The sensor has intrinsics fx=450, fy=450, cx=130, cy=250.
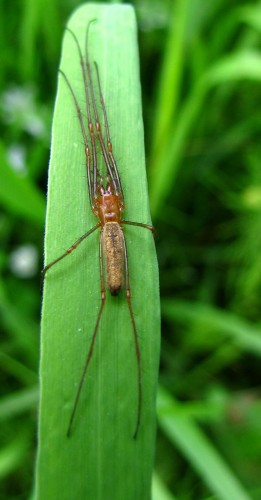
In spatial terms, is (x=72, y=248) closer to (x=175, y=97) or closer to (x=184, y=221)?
(x=175, y=97)

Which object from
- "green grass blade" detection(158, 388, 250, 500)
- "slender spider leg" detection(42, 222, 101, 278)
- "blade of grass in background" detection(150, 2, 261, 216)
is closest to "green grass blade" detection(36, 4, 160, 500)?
"slender spider leg" detection(42, 222, 101, 278)

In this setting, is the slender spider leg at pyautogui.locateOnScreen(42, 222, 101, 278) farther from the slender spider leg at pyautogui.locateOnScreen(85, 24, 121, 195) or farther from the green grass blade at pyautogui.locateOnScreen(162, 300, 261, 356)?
the green grass blade at pyautogui.locateOnScreen(162, 300, 261, 356)

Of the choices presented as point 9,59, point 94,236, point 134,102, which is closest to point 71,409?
point 94,236

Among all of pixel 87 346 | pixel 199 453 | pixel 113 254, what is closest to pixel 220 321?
pixel 199 453

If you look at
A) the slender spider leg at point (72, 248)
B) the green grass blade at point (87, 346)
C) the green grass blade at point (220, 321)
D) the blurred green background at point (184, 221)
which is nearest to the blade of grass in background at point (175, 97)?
the blurred green background at point (184, 221)

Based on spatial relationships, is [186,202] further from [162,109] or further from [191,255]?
[162,109]

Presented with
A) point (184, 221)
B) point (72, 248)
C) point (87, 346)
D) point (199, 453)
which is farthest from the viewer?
point (184, 221)
